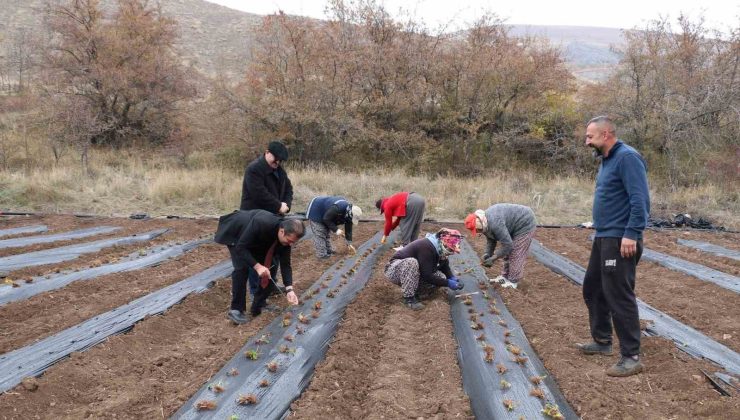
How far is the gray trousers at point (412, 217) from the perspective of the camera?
737 cm

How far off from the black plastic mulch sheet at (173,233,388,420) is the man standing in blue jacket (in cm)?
238

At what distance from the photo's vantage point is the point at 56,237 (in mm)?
8578

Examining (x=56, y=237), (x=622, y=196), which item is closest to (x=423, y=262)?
(x=622, y=196)

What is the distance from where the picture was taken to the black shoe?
4793 millimetres

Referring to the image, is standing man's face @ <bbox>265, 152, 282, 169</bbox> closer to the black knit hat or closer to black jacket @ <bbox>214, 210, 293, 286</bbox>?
the black knit hat

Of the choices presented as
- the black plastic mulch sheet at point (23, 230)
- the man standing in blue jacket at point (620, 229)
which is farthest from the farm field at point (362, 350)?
the black plastic mulch sheet at point (23, 230)

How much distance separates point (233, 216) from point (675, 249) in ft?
25.0

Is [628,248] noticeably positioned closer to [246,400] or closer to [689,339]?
[689,339]

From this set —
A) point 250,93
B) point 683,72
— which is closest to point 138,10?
point 250,93

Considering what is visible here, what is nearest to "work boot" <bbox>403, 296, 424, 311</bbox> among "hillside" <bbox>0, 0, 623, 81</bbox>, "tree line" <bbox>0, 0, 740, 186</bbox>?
"tree line" <bbox>0, 0, 740, 186</bbox>

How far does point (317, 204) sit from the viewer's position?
7504 mm

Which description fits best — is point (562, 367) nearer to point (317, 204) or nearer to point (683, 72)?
point (317, 204)

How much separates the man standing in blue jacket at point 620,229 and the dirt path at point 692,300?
136 centimetres

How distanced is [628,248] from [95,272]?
6.14 m
